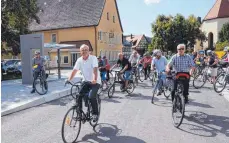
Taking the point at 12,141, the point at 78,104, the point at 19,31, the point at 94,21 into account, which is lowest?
the point at 12,141

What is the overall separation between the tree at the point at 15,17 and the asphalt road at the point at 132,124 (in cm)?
1527

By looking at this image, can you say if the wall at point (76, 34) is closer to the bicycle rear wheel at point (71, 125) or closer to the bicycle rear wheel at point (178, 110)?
the bicycle rear wheel at point (178, 110)

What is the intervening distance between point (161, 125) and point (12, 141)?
3334 millimetres

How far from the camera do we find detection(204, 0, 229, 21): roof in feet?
204

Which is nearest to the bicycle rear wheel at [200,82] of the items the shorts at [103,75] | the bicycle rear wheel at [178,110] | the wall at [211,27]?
the shorts at [103,75]

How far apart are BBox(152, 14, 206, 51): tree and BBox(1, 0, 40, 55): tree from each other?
31608 mm

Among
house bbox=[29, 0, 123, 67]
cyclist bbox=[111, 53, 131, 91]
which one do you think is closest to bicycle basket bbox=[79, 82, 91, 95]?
cyclist bbox=[111, 53, 131, 91]

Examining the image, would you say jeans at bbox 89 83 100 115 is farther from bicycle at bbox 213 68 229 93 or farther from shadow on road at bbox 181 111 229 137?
bicycle at bbox 213 68 229 93

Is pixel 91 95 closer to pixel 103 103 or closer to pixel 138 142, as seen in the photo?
pixel 138 142

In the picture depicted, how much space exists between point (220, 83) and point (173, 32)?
4274 cm

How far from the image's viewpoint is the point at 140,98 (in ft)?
36.5

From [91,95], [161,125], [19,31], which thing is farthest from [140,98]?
[19,31]

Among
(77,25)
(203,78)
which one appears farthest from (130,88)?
(77,25)

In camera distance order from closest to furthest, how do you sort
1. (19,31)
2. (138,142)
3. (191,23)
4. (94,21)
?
(138,142) < (19,31) < (94,21) < (191,23)
